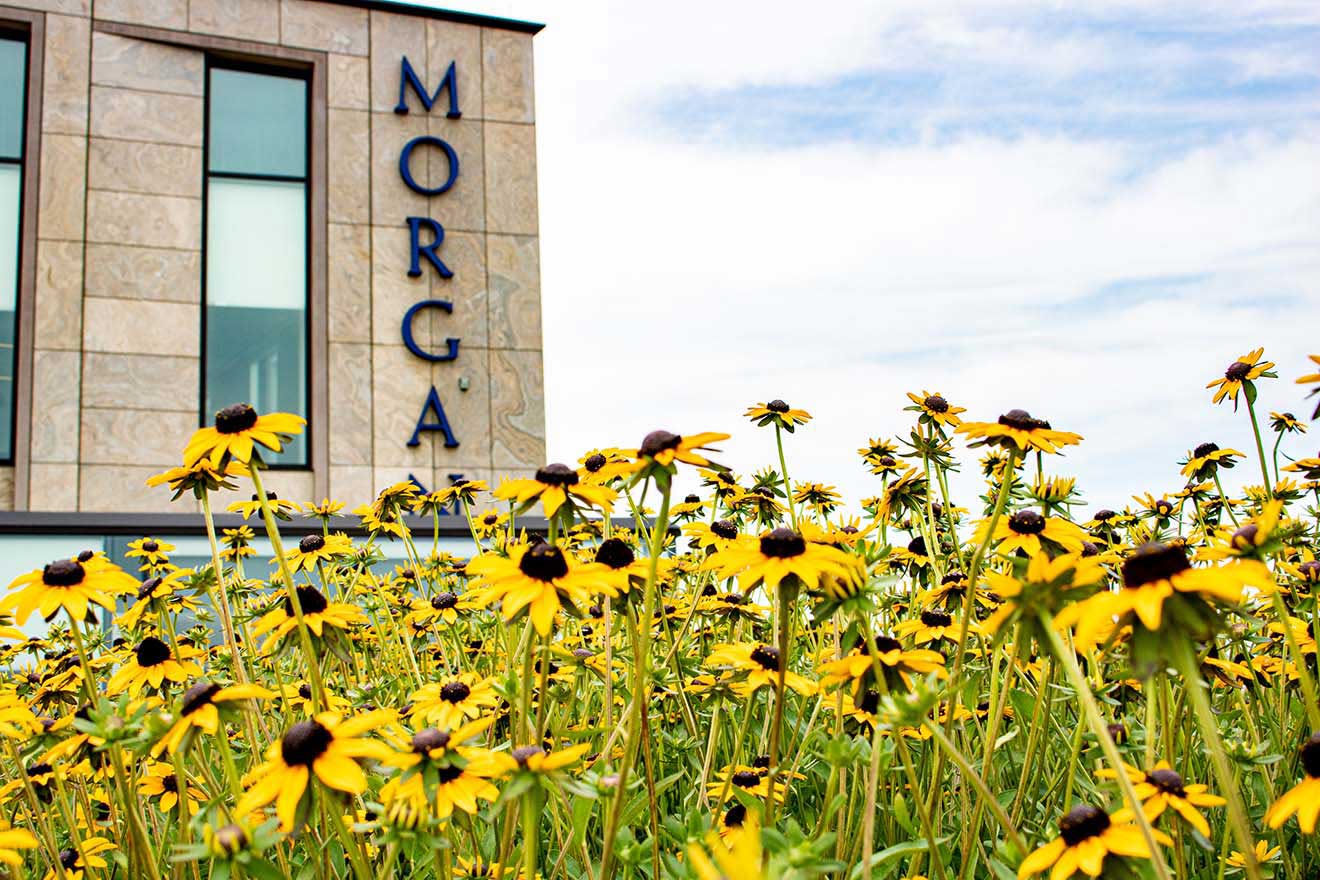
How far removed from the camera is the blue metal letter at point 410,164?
550 inches

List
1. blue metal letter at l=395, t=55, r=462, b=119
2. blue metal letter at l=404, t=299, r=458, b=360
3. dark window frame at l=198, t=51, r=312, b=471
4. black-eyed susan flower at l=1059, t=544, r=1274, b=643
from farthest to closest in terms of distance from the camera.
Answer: blue metal letter at l=395, t=55, r=462, b=119 < blue metal letter at l=404, t=299, r=458, b=360 < dark window frame at l=198, t=51, r=312, b=471 < black-eyed susan flower at l=1059, t=544, r=1274, b=643

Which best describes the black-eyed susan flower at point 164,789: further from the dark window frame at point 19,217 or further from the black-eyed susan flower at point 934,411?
the dark window frame at point 19,217

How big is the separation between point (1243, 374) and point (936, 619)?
1.08 m

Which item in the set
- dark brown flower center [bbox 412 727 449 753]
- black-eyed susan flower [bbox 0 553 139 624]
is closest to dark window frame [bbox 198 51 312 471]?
black-eyed susan flower [bbox 0 553 139 624]

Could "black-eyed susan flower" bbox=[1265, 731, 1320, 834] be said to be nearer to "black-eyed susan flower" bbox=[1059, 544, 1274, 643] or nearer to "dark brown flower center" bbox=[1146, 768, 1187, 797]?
"dark brown flower center" bbox=[1146, 768, 1187, 797]

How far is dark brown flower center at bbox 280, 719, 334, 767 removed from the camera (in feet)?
4.24

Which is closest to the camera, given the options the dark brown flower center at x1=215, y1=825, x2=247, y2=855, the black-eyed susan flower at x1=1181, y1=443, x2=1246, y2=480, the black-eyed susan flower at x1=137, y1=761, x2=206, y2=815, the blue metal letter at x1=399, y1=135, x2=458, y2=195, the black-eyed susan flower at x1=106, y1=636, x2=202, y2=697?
the dark brown flower center at x1=215, y1=825, x2=247, y2=855

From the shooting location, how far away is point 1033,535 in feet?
6.29

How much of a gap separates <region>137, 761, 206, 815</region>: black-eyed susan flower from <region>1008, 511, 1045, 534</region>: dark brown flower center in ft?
5.25

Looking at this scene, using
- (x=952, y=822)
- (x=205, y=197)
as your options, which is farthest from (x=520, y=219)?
(x=952, y=822)

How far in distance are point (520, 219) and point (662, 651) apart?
39.2ft

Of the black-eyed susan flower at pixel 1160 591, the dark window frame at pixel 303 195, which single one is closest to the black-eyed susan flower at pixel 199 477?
the black-eyed susan flower at pixel 1160 591

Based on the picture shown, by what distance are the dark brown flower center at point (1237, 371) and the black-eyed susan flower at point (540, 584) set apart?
1945mm

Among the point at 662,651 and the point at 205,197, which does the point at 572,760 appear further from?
the point at 205,197
